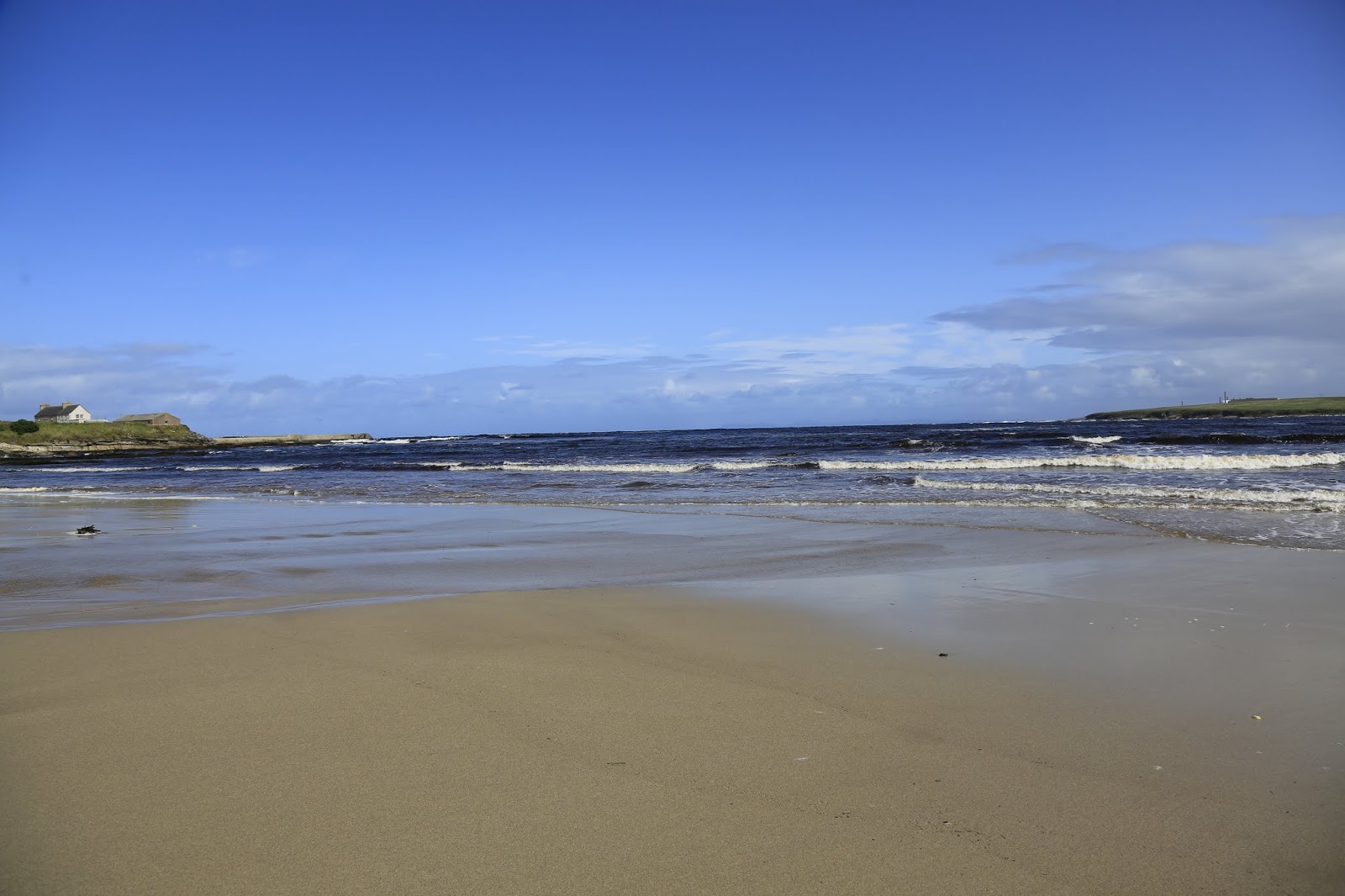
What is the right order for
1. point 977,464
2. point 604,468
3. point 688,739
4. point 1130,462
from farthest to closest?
1. point 604,468
2. point 977,464
3. point 1130,462
4. point 688,739

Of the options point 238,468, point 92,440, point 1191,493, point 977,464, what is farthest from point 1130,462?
point 92,440

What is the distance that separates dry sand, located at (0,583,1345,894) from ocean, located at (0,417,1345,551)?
25.2 ft

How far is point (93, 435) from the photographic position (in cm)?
7288

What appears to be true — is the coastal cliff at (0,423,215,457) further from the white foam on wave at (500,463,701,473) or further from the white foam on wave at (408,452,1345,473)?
the white foam on wave at (408,452,1345,473)

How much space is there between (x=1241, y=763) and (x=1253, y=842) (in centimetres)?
73

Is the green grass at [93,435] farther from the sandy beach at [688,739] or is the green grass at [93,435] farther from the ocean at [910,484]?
the sandy beach at [688,739]

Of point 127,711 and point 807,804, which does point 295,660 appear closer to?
point 127,711

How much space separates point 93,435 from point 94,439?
0.76 metres

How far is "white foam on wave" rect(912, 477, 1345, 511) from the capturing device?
535 inches

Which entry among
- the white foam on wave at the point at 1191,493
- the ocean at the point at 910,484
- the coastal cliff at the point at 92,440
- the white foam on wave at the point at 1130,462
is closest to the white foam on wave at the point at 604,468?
the ocean at the point at 910,484

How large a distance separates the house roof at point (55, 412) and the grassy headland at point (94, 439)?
716 inches

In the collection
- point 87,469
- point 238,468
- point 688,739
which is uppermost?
point 87,469

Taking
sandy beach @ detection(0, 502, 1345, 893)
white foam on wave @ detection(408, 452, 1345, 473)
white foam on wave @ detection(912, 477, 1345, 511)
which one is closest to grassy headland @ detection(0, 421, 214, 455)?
white foam on wave @ detection(408, 452, 1345, 473)

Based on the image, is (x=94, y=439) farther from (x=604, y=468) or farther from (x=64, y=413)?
(x=604, y=468)
